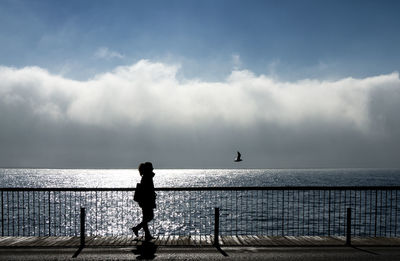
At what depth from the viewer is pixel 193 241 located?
9.76 m

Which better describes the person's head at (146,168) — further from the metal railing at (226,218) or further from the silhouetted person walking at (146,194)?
the metal railing at (226,218)

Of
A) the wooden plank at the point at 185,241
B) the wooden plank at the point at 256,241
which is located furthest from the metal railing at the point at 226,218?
the wooden plank at the point at 256,241

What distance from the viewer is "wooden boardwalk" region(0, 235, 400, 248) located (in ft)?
30.9

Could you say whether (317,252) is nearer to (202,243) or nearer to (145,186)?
(202,243)

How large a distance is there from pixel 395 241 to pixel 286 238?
10.6 ft

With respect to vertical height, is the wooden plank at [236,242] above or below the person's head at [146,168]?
below

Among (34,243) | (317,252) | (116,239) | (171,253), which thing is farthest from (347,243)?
(34,243)

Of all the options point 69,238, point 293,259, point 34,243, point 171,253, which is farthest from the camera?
point 69,238

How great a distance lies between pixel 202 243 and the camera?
376 inches

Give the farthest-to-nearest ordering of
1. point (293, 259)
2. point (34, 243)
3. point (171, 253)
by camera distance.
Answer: point (34, 243) → point (171, 253) → point (293, 259)

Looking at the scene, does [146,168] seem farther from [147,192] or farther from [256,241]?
[256,241]

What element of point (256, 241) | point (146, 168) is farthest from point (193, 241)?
point (146, 168)

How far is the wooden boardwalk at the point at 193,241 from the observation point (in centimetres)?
941

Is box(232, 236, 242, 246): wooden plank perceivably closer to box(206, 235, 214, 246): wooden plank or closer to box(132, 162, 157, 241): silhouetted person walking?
box(206, 235, 214, 246): wooden plank
